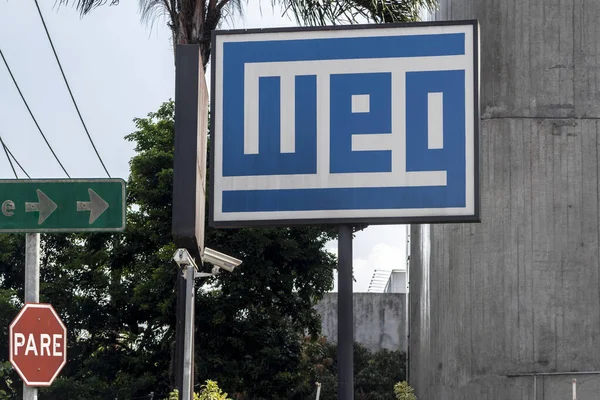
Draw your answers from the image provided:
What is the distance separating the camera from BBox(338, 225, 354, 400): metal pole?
548 cm

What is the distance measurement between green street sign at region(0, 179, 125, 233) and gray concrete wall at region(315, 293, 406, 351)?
37.8 m

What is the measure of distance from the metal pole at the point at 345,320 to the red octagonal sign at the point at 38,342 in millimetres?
3289

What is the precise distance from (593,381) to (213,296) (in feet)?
39.3

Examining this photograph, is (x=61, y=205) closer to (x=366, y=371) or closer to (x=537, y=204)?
(x=537, y=204)

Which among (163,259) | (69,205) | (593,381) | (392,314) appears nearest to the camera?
(69,205)

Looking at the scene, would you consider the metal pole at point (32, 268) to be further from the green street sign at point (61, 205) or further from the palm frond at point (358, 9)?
the palm frond at point (358, 9)

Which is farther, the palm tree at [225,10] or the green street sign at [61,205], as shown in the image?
the palm tree at [225,10]

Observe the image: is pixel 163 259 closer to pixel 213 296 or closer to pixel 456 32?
pixel 213 296

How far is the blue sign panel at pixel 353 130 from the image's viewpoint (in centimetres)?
541

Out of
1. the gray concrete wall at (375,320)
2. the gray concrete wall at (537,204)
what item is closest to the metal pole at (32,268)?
the gray concrete wall at (537,204)

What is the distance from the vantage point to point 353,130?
215 inches

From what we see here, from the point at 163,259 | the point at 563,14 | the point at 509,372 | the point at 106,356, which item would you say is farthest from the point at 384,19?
the point at 106,356

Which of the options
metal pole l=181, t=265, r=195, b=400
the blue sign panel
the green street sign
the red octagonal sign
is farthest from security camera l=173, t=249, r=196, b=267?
the blue sign panel

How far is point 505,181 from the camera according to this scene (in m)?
22.3
